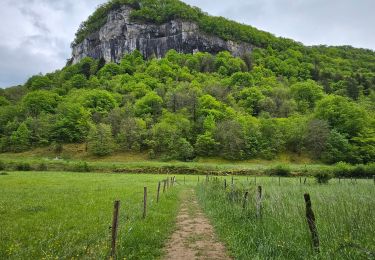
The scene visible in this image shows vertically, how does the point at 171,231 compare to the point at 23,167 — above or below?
above

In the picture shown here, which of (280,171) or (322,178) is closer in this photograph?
(322,178)

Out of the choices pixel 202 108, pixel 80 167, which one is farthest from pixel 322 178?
pixel 202 108

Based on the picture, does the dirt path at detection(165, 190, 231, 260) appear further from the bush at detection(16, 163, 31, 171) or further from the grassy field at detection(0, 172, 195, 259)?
the bush at detection(16, 163, 31, 171)

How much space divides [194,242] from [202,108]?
343ft

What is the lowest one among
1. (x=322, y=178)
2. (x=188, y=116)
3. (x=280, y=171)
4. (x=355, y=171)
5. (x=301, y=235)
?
(x=280, y=171)

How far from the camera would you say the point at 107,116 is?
112 m

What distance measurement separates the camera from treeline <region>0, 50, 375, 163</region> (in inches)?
3531

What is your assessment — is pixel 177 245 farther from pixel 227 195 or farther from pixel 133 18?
pixel 133 18

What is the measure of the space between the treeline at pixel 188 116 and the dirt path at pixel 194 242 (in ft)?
234

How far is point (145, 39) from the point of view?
616ft

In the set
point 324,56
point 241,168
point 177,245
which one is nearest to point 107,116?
point 241,168

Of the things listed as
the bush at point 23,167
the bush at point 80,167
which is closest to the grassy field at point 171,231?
the bush at point 80,167

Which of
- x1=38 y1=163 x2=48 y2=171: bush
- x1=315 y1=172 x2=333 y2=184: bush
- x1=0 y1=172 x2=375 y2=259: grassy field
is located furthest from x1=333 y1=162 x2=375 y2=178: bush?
x1=38 y1=163 x2=48 y2=171: bush

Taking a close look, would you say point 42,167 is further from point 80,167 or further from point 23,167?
point 80,167
